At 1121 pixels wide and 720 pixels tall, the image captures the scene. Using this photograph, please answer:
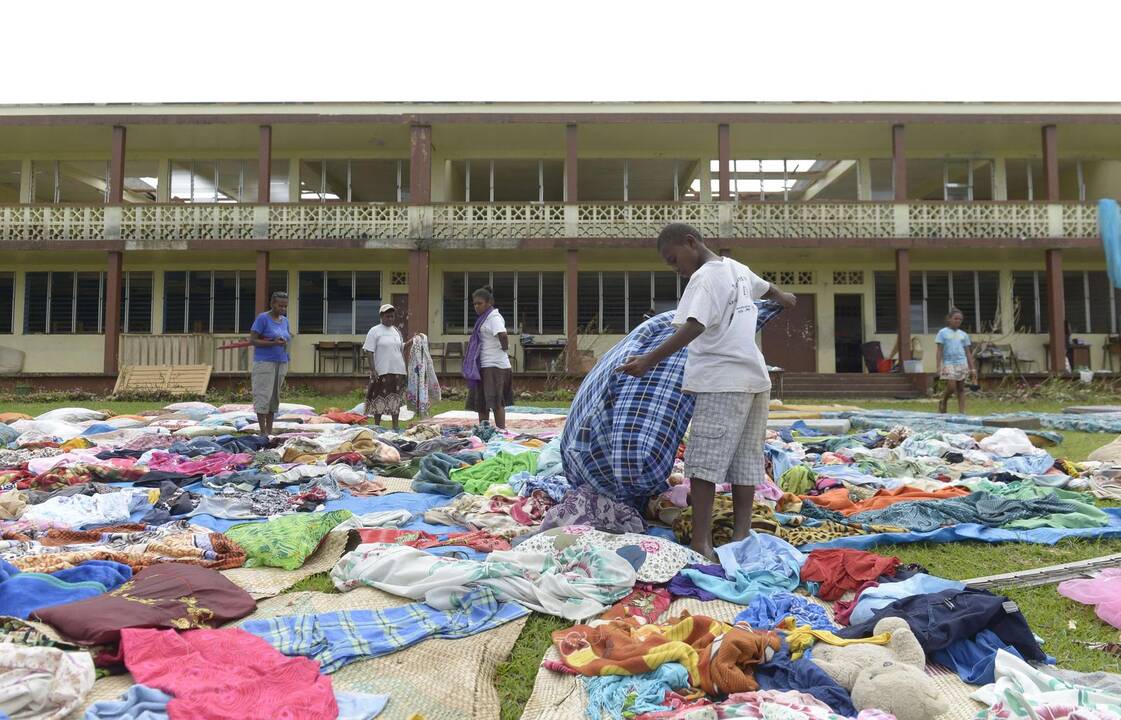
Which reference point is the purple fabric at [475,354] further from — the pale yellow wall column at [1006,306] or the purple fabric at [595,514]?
the pale yellow wall column at [1006,306]

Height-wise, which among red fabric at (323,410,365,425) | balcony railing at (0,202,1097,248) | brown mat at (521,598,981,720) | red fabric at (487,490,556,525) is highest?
balcony railing at (0,202,1097,248)

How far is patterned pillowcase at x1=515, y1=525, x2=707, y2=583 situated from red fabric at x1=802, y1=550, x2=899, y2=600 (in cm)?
49

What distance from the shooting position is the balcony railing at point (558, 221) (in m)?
16.6

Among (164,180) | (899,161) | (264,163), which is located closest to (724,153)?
(899,161)

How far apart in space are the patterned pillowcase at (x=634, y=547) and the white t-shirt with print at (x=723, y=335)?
733 mm

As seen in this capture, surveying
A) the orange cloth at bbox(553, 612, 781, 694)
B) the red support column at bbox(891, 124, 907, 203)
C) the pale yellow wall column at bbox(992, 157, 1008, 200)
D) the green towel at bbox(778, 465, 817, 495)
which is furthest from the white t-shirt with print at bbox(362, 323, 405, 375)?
the pale yellow wall column at bbox(992, 157, 1008, 200)

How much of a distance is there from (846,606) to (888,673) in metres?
0.92

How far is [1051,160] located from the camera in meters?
16.5

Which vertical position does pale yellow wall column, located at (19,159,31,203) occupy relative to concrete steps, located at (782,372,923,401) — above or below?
above

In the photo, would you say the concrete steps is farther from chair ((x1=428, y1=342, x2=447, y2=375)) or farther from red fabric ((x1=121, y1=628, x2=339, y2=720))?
red fabric ((x1=121, y1=628, x2=339, y2=720))

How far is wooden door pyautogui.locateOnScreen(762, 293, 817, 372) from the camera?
1789 cm

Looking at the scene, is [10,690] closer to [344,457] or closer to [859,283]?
[344,457]

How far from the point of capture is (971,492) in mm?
5152

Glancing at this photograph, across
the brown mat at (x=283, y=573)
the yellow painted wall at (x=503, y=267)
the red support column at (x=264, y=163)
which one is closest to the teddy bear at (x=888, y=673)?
the brown mat at (x=283, y=573)
